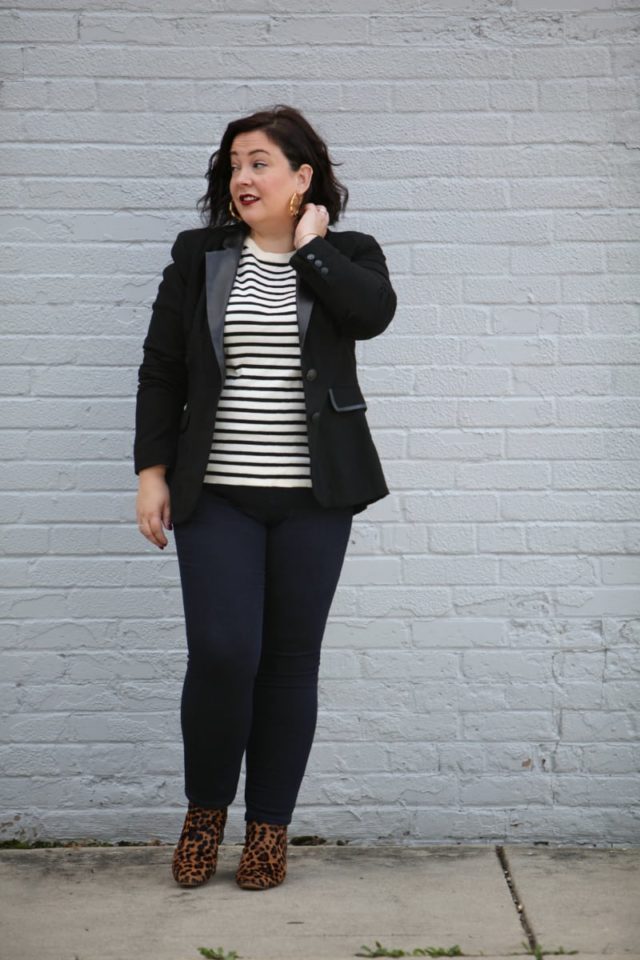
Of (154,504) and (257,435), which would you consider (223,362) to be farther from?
(154,504)

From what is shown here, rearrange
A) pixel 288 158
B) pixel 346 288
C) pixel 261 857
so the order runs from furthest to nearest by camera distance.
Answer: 1. pixel 261 857
2. pixel 288 158
3. pixel 346 288

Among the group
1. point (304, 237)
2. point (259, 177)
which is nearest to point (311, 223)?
point (304, 237)

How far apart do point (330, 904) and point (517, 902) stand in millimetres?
462

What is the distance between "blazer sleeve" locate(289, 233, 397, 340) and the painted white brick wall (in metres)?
0.51

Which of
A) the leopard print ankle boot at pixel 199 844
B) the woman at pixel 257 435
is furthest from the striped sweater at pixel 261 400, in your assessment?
the leopard print ankle boot at pixel 199 844

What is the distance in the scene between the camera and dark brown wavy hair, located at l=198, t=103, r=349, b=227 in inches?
119

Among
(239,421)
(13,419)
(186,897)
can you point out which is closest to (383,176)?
(239,421)

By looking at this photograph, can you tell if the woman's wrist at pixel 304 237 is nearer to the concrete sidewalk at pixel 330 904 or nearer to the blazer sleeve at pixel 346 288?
the blazer sleeve at pixel 346 288

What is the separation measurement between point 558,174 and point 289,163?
872 mm

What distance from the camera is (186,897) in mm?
3104

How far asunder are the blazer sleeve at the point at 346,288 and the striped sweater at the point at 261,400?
0.10 metres

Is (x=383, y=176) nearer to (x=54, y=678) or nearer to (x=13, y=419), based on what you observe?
(x=13, y=419)

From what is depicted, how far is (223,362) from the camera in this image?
2.96 m

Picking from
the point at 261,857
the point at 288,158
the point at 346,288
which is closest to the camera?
the point at 346,288
